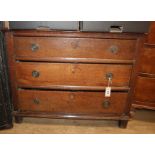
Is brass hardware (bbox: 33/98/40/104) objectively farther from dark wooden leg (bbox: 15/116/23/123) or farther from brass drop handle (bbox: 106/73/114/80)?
brass drop handle (bbox: 106/73/114/80)

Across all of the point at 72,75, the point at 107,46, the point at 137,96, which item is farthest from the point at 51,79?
the point at 137,96

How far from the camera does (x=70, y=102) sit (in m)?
1.36

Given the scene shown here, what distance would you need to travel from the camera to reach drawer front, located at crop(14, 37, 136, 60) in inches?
44.8

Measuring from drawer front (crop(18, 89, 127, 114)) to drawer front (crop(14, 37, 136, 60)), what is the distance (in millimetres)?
300

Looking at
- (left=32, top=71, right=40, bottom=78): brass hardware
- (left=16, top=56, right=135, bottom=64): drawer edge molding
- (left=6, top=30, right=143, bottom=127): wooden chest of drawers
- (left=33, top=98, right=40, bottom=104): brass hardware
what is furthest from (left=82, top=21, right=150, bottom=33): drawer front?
(left=33, top=98, right=40, bottom=104): brass hardware

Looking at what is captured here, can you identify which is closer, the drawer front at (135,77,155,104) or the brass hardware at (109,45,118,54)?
the brass hardware at (109,45,118,54)

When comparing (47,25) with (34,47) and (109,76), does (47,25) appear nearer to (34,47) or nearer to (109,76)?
(34,47)

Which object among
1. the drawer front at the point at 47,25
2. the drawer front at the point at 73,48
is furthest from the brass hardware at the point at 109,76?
the drawer front at the point at 47,25

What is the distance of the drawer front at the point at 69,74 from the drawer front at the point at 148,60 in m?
0.20

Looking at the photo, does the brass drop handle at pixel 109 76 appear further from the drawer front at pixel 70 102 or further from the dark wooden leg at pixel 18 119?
the dark wooden leg at pixel 18 119

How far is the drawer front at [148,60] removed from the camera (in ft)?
4.25

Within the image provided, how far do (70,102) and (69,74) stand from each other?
0.24m
